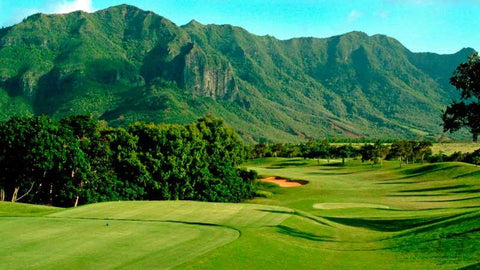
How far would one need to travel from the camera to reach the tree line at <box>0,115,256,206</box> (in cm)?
4375

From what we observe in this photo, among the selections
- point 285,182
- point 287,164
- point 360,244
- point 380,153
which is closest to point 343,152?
point 287,164

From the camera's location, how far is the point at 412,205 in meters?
47.1

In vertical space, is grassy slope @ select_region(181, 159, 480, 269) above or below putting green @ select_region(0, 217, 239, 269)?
below

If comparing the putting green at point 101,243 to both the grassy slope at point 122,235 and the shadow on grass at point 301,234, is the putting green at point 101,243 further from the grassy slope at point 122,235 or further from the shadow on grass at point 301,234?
the shadow on grass at point 301,234

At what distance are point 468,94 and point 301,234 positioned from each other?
12035mm

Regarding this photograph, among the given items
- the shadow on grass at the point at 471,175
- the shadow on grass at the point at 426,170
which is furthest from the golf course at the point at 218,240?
the shadow on grass at the point at 426,170

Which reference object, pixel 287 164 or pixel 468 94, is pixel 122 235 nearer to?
pixel 468 94

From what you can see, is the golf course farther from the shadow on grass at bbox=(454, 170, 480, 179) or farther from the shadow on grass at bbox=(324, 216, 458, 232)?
the shadow on grass at bbox=(454, 170, 480, 179)

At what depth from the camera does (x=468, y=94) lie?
997 inches

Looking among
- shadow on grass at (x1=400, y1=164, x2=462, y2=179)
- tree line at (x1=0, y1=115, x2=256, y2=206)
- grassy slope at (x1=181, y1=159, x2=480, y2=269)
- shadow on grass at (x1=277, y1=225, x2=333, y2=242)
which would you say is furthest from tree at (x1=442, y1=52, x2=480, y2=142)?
shadow on grass at (x1=400, y1=164, x2=462, y2=179)

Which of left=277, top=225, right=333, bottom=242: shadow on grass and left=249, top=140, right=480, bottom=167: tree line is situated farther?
left=249, top=140, right=480, bottom=167: tree line

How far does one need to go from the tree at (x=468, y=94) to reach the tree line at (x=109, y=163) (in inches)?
1315

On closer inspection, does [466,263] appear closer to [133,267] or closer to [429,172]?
[133,267]

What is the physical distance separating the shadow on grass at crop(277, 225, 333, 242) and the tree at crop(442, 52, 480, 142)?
397 inches
